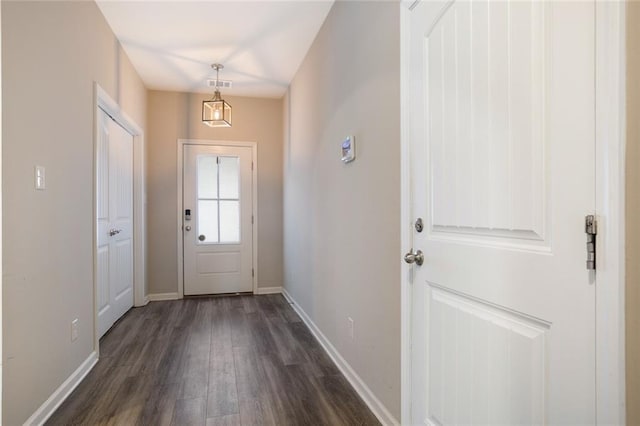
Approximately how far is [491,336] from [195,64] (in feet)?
11.5

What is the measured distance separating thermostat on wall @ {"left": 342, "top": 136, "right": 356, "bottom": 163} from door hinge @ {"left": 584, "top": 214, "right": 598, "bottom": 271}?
1443mm

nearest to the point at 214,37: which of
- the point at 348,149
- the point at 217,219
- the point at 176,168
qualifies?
the point at 348,149

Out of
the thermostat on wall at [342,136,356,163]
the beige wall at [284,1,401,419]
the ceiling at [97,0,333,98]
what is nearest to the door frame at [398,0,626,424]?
the beige wall at [284,1,401,419]

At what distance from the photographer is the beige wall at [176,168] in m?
4.15

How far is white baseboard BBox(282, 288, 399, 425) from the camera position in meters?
1.72

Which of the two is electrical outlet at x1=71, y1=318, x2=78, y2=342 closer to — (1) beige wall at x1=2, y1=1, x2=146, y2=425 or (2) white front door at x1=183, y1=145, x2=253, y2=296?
(1) beige wall at x1=2, y1=1, x2=146, y2=425

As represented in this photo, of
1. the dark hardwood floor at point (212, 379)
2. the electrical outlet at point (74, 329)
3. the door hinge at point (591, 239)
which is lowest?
the dark hardwood floor at point (212, 379)

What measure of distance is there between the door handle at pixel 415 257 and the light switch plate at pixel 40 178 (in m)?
1.81

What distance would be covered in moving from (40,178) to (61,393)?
1193 millimetres

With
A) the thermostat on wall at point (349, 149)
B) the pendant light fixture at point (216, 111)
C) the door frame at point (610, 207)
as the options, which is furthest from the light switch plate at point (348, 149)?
the pendant light fixture at point (216, 111)

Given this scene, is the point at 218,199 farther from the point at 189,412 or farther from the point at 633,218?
the point at 633,218

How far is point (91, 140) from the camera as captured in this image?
241cm

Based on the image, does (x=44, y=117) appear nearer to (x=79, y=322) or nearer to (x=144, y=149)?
(x=79, y=322)

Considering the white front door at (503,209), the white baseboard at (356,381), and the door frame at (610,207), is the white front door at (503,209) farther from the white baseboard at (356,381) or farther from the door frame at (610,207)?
the white baseboard at (356,381)
